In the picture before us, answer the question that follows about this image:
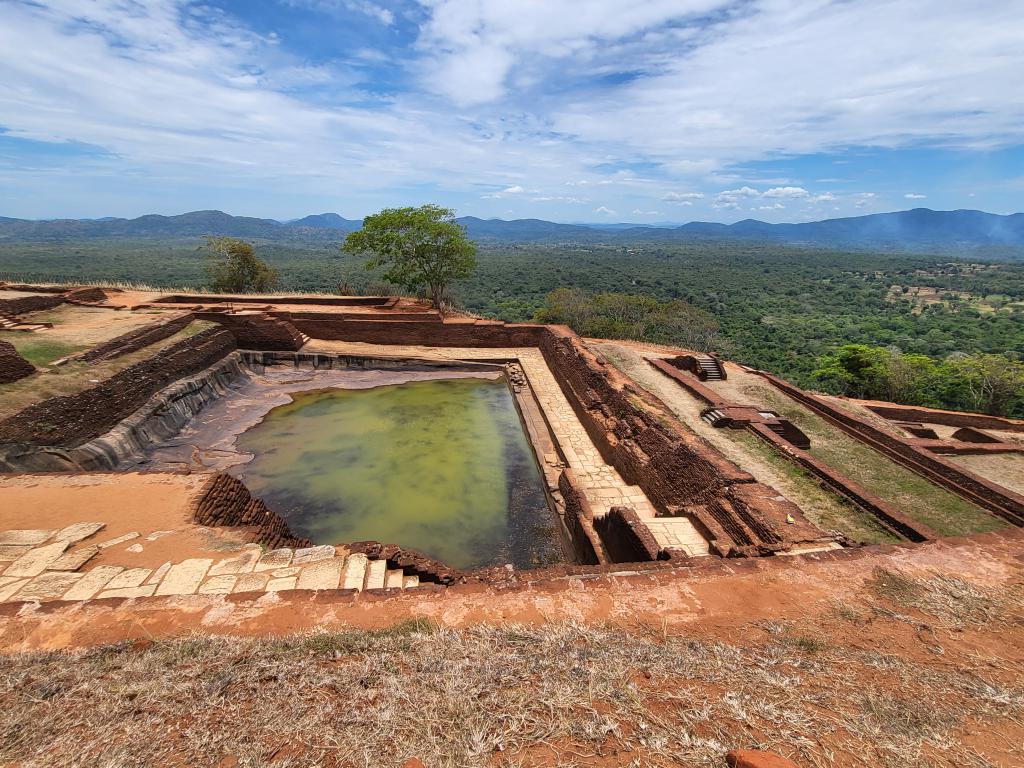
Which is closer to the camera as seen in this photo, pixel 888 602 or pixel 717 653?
pixel 717 653

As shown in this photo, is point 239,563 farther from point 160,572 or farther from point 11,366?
point 11,366

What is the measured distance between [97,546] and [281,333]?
12.7m

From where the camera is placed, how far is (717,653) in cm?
390

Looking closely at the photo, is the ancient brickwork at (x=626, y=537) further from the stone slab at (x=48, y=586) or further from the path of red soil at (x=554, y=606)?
the stone slab at (x=48, y=586)

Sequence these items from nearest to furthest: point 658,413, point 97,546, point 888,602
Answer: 1. point 888,602
2. point 97,546
3. point 658,413

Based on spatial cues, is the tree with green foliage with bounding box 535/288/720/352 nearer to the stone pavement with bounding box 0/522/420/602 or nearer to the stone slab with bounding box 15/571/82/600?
the stone pavement with bounding box 0/522/420/602

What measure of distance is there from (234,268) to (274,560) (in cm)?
2573

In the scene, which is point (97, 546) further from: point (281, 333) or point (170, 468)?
point (281, 333)

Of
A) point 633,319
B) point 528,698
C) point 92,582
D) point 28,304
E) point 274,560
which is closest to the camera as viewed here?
point 528,698

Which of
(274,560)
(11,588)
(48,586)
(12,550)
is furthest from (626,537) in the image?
(12,550)

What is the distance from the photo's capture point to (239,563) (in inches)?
220

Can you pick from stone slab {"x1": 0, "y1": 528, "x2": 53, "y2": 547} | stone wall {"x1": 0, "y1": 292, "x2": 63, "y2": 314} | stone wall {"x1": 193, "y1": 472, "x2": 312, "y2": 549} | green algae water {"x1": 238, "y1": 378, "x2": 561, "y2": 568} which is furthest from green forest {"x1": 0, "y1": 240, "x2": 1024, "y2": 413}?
stone slab {"x1": 0, "y1": 528, "x2": 53, "y2": 547}

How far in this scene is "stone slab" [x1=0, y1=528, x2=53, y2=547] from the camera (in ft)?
18.6

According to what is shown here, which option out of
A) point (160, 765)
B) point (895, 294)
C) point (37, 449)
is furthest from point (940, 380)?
point (895, 294)
